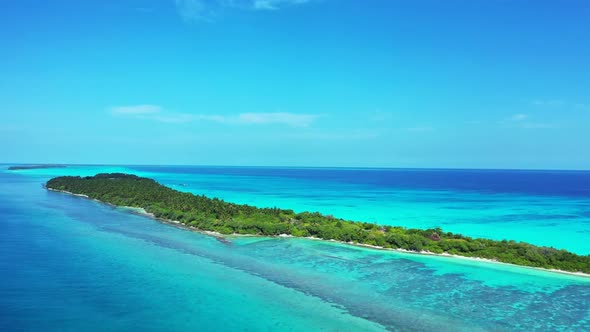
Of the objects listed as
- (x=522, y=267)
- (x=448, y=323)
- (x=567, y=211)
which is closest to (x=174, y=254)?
(x=448, y=323)

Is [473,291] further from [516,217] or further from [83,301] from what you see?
[516,217]

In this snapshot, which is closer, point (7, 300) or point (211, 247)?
point (7, 300)

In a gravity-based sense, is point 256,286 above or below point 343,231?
below

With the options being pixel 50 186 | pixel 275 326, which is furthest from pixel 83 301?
pixel 50 186

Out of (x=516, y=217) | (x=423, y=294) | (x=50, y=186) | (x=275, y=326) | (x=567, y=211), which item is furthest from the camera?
(x=50, y=186)

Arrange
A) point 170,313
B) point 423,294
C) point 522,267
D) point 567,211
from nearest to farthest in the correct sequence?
point 170,313
point 423,294
point 522,267
point 567,211

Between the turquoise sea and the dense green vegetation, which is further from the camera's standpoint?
the dense green vegetation

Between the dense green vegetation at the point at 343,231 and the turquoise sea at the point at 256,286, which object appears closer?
the turquoise sea at the point at 256,286
